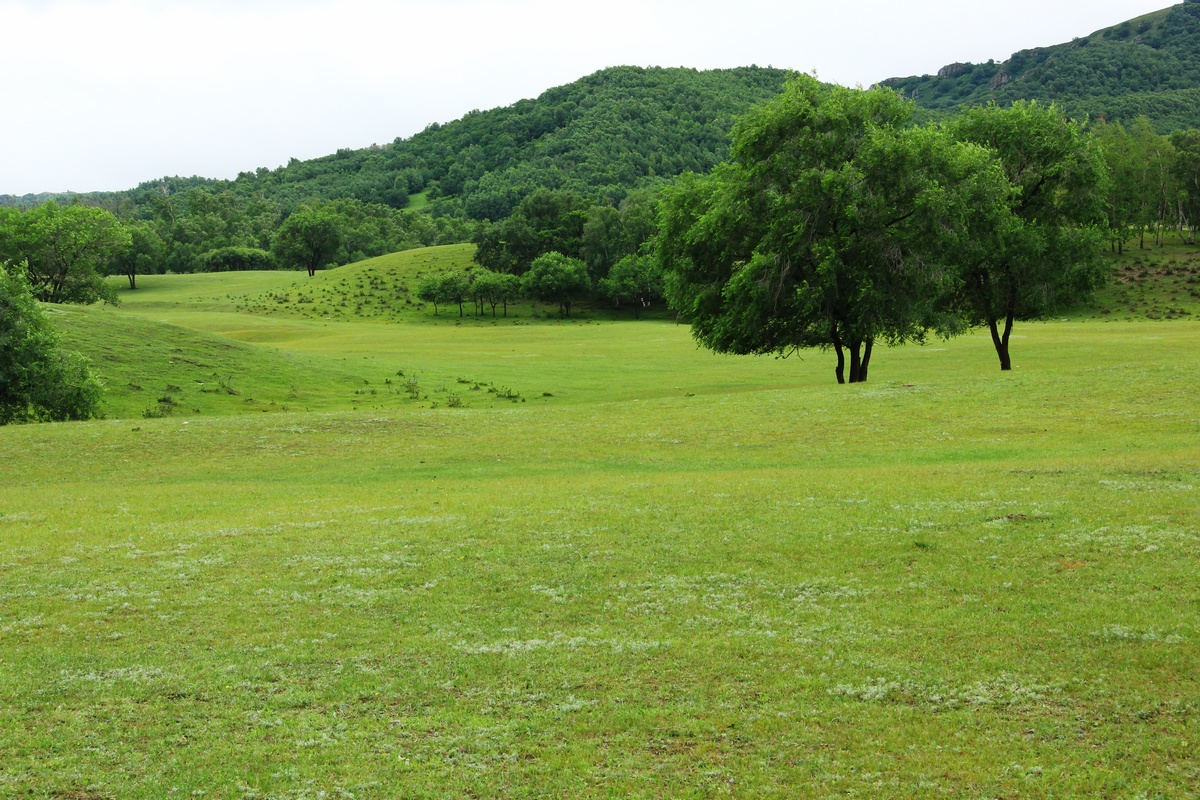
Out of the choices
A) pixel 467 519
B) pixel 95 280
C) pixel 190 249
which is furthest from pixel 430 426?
pixel 190 249

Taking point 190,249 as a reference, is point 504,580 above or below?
below

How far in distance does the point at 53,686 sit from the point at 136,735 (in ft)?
7.25

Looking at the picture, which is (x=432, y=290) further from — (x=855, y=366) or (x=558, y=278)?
(x=855, y=366)

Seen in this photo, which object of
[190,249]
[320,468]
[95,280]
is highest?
[190,249]

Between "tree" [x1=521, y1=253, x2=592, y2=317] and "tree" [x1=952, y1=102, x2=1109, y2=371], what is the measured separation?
8048 centimetres

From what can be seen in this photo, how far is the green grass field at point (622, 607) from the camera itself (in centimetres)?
841

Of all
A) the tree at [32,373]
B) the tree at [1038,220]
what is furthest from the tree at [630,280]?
the tree at [32,373]

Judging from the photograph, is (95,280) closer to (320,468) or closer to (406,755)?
(320,468)

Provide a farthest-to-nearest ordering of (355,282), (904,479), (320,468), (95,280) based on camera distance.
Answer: (355,282), (95,280), (320,468), (904,479)

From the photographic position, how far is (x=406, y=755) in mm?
8617

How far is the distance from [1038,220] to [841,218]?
14.2 m

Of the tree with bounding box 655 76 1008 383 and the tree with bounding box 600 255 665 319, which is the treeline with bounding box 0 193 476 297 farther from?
the tree with bounding box 600 255 665 319

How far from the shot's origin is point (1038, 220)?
4866 centimetres

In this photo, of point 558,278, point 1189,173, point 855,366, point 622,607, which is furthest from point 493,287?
point 622,607
